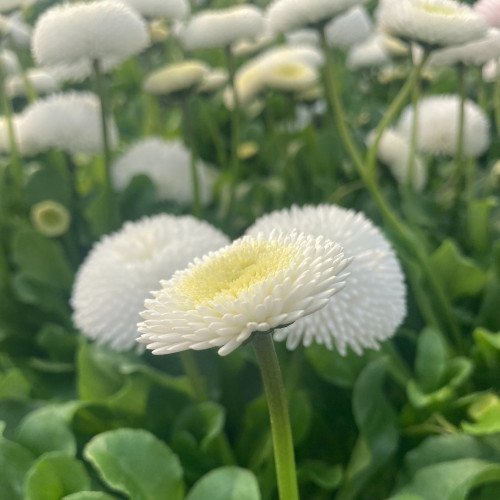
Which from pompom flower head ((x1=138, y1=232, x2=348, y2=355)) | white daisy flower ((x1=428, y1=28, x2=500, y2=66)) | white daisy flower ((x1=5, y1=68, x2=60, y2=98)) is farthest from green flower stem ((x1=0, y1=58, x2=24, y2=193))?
pompom flower head ((x1=138, y1=232, x2=348, y2=355))

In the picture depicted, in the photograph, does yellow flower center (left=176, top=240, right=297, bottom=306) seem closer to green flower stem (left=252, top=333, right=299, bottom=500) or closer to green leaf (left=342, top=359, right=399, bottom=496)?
green flower stem (left=252, top=333, right=299, bottom=500)

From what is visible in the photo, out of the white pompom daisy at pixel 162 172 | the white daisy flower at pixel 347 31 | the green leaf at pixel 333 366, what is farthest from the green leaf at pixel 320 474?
the white daisy flower at pixel 347 31

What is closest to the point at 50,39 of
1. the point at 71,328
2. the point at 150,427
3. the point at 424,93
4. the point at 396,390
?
the point at 71,328

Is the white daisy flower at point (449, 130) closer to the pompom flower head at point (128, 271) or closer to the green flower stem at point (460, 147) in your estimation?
the green flower stem at point (460, 147)

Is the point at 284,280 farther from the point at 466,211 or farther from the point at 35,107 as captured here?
the point at 35,107

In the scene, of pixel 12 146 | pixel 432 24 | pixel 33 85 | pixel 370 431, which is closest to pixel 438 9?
pixel 432 24

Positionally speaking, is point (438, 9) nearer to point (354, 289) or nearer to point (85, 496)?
point (354, 289)
